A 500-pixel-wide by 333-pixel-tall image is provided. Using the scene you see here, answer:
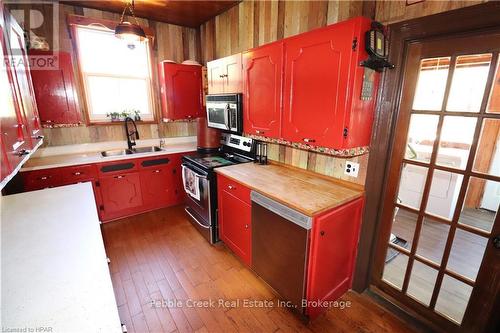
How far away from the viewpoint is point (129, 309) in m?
1.84

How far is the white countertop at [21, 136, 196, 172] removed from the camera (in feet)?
8.77

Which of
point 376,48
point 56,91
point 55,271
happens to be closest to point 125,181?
point 56,91

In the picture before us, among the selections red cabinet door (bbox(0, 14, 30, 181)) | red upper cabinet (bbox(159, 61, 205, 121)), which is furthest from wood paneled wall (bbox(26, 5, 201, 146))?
red cabinet door (bbox(0, 14, 30, 181))

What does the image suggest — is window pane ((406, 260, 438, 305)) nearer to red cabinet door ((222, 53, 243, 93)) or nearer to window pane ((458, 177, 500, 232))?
window pane ((458, 177, 500, 232))

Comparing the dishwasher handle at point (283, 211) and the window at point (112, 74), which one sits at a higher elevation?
the window at point (112, 74)

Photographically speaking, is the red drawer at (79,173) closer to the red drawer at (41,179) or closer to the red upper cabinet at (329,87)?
the red drawer at (41,179)

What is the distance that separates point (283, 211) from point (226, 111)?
140cm

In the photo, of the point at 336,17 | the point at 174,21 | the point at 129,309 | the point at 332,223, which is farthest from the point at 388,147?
the point at 174,21

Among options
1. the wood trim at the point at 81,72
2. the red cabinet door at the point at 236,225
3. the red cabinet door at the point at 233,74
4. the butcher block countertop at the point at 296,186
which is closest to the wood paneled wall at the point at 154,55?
the wood trim at the point at 81,72

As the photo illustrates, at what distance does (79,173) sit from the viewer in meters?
2.77

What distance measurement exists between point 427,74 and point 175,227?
2.97m

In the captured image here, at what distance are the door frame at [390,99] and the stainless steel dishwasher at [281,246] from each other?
0.66m

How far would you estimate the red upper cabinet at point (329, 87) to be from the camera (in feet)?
4.83

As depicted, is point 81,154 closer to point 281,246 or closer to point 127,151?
point 127,151
